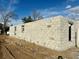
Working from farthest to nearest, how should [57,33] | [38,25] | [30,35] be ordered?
[30,35], [38,25], [57,33]

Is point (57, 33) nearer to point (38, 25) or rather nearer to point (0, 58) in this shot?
A: point (38, 25)

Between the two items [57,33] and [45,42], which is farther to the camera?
[45,42]

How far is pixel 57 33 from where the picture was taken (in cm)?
1619

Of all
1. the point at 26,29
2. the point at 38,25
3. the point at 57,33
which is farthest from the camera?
the point at 26,29

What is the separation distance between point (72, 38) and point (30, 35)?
22.7ft

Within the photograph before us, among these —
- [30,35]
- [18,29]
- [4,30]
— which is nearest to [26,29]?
[30,35]

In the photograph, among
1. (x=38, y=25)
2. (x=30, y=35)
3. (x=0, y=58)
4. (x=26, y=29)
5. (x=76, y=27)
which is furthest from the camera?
(x=26, y=29)

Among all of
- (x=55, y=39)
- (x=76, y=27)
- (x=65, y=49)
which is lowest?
(x=65, y=49)

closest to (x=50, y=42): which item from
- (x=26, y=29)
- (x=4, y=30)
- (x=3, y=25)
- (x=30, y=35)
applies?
(x=30, y=35)

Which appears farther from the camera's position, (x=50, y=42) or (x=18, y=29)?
(x=18, y=29)

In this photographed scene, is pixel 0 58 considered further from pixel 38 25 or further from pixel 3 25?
pixel 3 25

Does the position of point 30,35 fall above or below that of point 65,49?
above

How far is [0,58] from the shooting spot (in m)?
9.47

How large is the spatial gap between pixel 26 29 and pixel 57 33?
26.5ft
